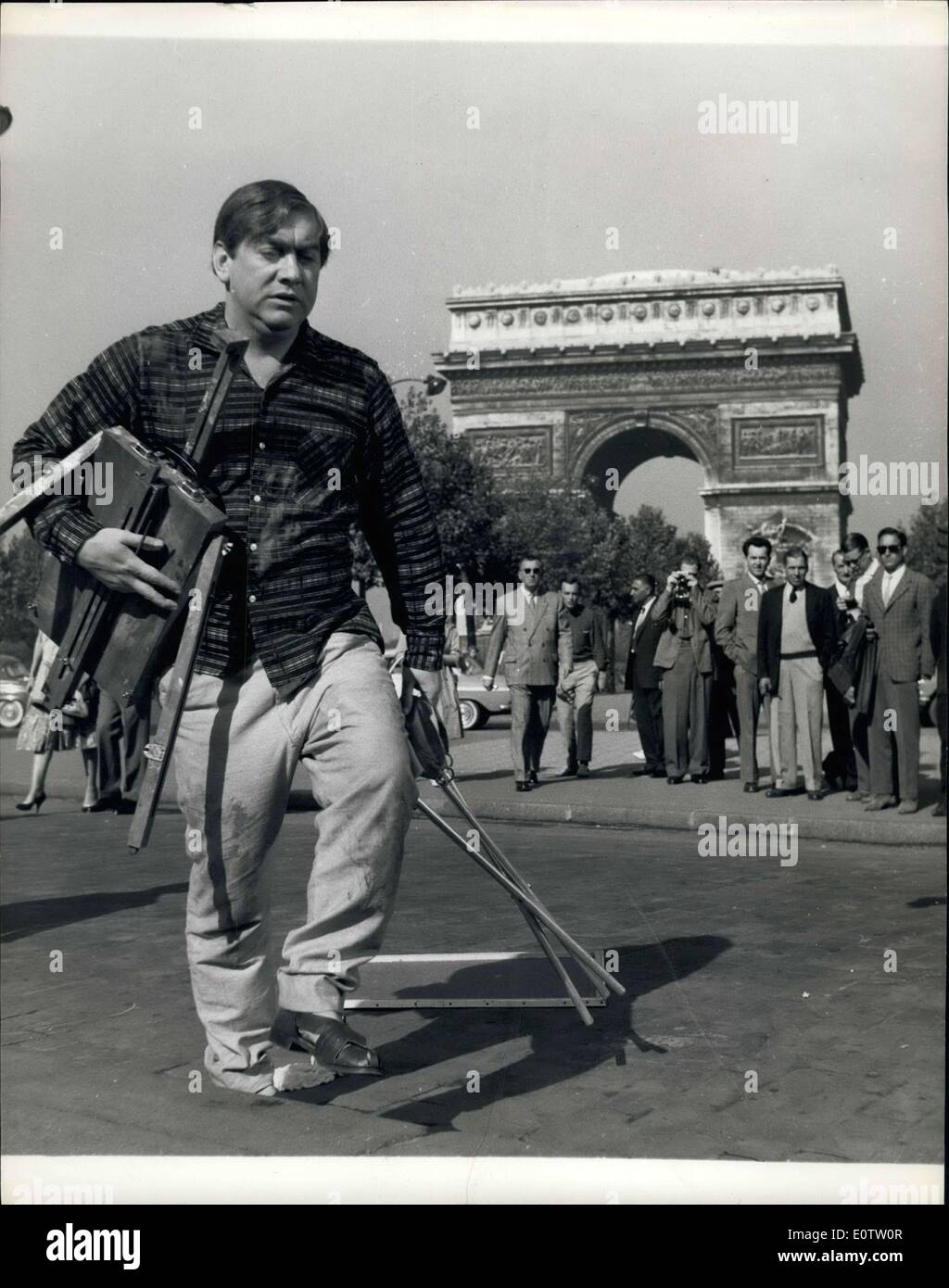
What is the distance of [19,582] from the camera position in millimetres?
5617

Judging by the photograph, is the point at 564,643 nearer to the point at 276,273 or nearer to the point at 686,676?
the point at 686,676

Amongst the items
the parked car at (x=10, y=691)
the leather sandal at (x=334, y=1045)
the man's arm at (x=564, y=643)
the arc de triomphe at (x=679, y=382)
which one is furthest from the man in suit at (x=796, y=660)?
the parked car at (x=10, y=691)

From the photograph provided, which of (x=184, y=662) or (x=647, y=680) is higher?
(x=184, y=662)

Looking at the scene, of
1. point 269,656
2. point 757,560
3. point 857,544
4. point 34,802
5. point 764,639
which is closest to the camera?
point 269,656

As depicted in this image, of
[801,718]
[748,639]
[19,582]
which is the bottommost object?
[801,718]

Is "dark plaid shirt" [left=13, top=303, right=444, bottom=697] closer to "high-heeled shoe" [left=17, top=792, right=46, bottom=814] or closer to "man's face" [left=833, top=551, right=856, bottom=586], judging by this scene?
"high-heeled shoe" [left=17, top=792, right=46, bottom=814]

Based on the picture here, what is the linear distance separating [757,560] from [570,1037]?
286 inches

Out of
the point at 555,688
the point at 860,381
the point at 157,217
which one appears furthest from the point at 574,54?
the point at 555,688

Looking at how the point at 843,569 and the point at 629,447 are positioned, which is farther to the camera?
the point at 629,447

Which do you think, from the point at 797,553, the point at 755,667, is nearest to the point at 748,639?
the point at 755,667

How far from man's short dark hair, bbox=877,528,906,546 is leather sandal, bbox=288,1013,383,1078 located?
21.0 feet
